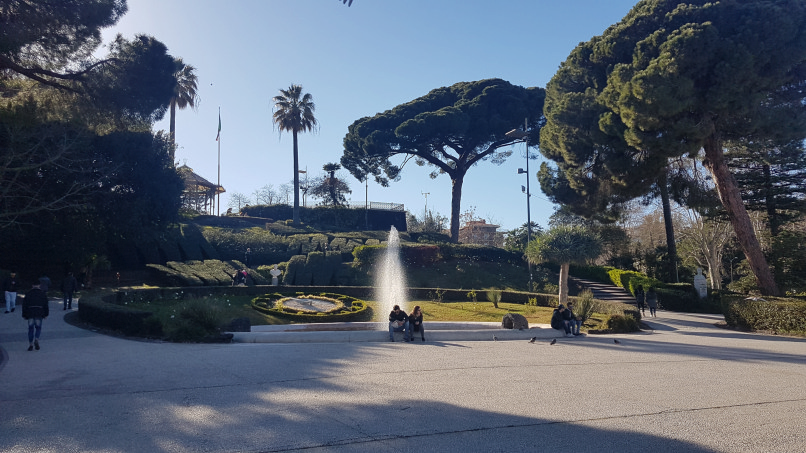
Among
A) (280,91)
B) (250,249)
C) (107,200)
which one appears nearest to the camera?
(107,200)

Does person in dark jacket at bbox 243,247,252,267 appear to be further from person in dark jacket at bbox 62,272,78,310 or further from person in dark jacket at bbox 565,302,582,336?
person in dark jacket at bbox 565,302,582,336

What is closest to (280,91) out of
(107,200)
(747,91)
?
(107,200)

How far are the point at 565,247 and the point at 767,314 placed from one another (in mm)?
7122

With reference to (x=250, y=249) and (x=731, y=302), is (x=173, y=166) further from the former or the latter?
(x=731, y=302)

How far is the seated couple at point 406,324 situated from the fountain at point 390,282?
4.99 meters

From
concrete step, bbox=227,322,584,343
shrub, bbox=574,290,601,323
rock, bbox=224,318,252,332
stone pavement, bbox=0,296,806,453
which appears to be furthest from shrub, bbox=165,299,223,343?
shrub, bbox=574,290,601,323

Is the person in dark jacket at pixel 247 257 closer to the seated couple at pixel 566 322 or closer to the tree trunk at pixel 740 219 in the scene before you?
the seated couple at pixel 566 322

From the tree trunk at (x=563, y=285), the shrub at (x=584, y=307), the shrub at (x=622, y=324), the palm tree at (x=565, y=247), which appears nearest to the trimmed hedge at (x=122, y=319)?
the shrub at (x=584, y=307)

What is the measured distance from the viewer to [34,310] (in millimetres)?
10531

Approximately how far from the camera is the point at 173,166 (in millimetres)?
28188

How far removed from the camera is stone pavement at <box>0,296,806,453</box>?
5000 mm

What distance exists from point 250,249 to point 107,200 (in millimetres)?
9380

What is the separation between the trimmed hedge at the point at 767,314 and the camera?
651 inches

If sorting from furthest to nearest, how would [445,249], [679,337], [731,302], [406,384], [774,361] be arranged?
[445,249], [731,302], [679,337], [774,361], [406,384]
